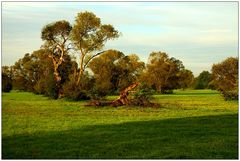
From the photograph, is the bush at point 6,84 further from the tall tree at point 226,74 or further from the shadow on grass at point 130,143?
the shadow on grass at point 130,143

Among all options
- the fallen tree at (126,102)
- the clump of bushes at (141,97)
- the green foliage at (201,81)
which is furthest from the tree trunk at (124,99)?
the green foliage at (201,81)

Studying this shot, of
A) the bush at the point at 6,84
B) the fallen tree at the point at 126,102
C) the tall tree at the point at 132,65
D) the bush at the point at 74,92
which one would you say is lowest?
the fallen tree at the point at 126,102

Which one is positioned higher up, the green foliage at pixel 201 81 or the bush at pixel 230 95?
the green foliage at pixel 201 81

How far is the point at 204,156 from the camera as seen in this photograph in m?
Result: 10.8

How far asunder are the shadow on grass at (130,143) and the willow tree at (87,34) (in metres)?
28.6

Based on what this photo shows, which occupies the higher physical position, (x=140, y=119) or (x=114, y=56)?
(x=114, y=56)

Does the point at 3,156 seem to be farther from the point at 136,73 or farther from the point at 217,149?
the point at 136,73

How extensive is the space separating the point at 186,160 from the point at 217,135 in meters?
4.31

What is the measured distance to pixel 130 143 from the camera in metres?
12.4

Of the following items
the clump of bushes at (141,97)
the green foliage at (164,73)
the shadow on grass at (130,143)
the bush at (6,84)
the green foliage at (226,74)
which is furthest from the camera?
the green foliage at (164,73)

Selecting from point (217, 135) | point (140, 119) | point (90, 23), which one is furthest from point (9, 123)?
point (90, 23)

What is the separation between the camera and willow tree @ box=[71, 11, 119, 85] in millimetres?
44062

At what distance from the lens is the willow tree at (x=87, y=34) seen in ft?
145

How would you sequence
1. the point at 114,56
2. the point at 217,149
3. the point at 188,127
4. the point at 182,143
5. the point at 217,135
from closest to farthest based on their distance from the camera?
the point at 217,149, the point at 182,143, the point at 217,135, the point at 188,127, the point at 114,56
